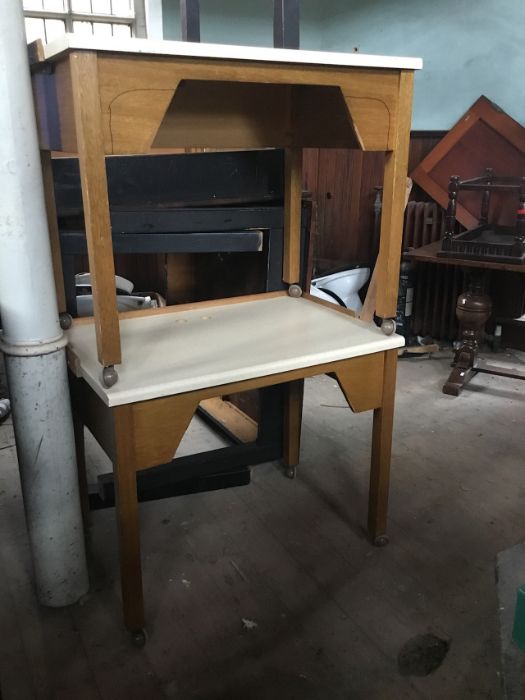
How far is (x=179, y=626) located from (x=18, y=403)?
682 mm

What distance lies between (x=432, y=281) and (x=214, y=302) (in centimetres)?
223

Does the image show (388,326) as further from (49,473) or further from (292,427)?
(49,473)

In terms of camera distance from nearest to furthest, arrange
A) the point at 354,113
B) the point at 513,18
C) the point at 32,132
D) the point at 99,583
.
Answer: the point at 32,132 → the point at 354,113 → the point at 99,583 → the point at 513,18

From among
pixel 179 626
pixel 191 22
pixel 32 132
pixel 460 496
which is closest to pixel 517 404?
pixel 460 496

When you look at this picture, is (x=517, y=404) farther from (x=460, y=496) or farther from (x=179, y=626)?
(x=179, y=626)

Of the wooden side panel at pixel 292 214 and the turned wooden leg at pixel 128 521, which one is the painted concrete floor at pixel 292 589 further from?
the wooden side panel at pixel 292 214

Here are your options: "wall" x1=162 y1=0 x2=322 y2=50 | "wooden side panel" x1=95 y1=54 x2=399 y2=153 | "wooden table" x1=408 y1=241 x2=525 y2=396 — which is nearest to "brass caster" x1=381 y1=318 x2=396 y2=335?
"wooden side panel" x1=95 y1=54 x2=399 y2=153

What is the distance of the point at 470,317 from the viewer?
120 inches

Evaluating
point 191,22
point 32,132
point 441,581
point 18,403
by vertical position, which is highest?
point 191,22

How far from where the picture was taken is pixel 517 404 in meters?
2.89

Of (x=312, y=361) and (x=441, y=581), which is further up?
(x=312, y=361)

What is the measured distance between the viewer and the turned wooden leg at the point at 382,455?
1665 millimetres

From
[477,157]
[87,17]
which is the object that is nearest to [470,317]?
[477,157]

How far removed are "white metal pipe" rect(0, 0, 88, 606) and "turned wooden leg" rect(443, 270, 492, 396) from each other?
80.3 inches
